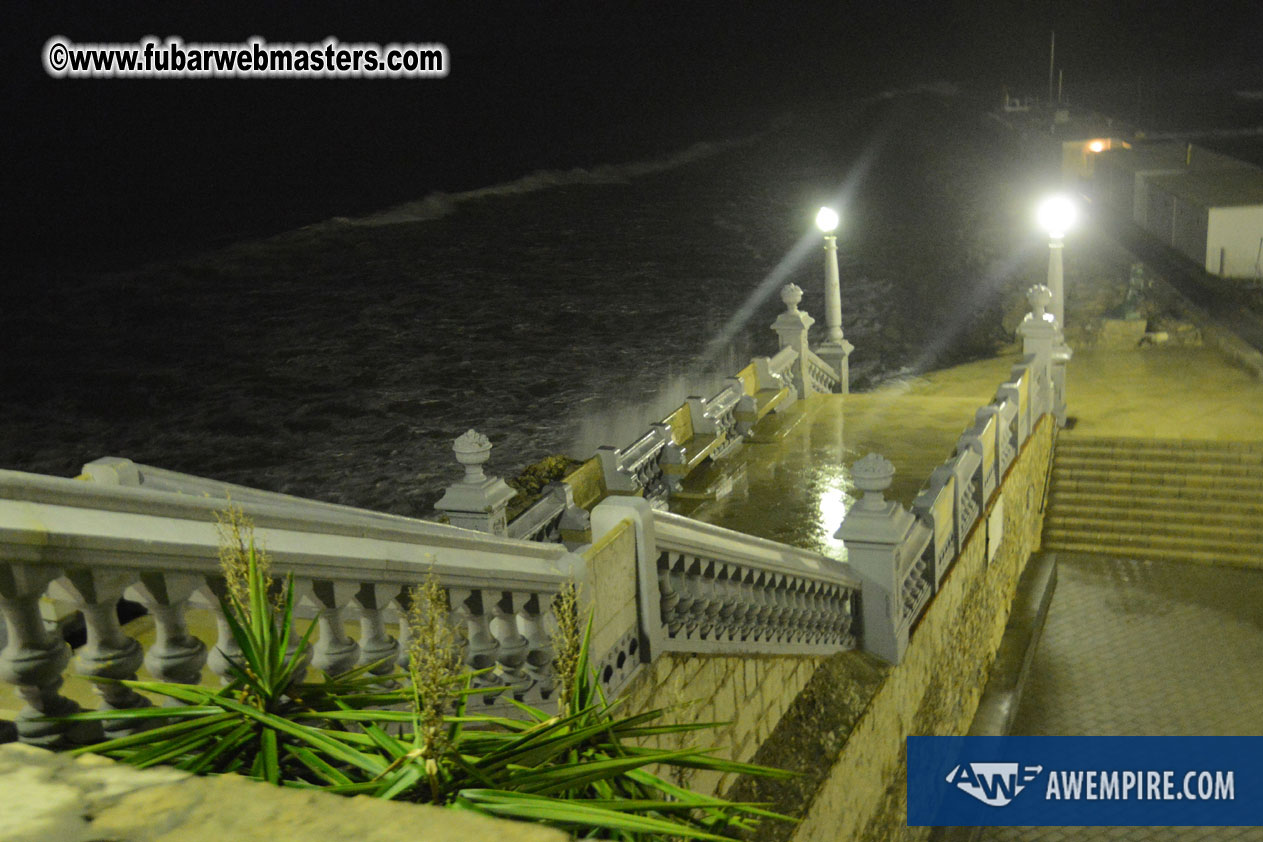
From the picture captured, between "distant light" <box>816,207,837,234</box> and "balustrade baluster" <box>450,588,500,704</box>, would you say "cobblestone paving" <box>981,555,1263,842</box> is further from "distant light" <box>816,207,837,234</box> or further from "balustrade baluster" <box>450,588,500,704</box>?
"balustrade baluster" <box>450,588,500,704</box>

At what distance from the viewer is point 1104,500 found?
17.3 metres

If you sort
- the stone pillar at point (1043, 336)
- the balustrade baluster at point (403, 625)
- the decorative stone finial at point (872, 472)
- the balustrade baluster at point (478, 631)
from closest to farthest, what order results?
Answer: 1. the balustrade baluster at point (403, 625)
2. the balustrade baluster at point (478, 631)
3. the decorative stone finial at point (872, 472)
4. the stone pillar at point (1043, 336)

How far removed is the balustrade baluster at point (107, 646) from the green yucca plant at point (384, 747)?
0.09m

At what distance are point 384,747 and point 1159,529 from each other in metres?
16.2

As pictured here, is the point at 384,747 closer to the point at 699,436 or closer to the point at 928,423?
the point at 699,436

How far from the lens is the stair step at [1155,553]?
52.9 ft

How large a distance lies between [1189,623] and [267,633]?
14.3 meters

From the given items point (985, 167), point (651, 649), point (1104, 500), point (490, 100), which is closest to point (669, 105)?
point (490, 100)

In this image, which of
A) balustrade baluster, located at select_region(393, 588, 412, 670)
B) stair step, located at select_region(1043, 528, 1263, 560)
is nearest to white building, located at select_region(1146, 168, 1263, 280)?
stair step, located at select_region(1043, 528, 1263, 560)

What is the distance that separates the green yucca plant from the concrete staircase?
1531 cm

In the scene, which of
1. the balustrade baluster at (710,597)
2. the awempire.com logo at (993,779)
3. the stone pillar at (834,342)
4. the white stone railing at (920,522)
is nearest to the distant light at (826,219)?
the stone pillar at (834,342)

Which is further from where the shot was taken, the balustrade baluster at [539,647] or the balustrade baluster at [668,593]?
the balustrade baluster at [668,593]

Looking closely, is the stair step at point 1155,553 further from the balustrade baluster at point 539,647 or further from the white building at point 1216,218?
the white building at point 1216,218

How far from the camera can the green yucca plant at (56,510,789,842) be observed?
2.67 meters
